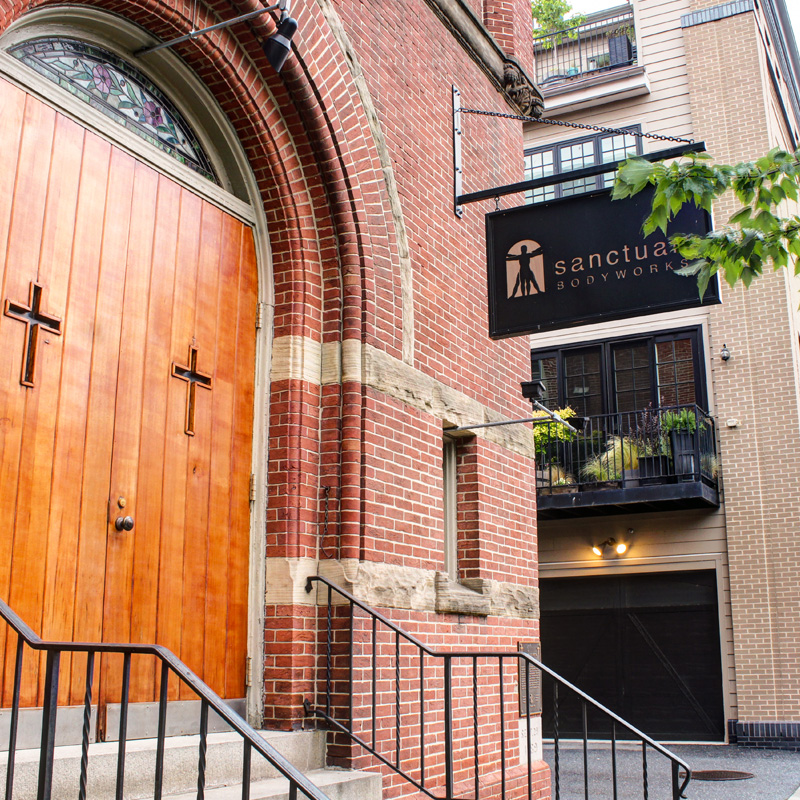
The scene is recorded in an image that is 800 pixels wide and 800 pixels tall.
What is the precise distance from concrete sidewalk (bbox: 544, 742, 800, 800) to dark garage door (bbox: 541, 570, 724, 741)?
59 cm

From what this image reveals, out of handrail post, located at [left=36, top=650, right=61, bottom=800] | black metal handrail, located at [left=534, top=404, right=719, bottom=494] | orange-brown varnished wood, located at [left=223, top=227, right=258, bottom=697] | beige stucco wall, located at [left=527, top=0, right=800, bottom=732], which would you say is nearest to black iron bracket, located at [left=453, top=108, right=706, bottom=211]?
orange-brown varnished wood, located at [left=223, top=227, right=258, bottom=697]

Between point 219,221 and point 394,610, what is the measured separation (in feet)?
8.63

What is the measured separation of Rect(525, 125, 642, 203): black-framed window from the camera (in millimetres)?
16375

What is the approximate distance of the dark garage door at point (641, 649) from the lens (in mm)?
13828

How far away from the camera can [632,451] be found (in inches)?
555

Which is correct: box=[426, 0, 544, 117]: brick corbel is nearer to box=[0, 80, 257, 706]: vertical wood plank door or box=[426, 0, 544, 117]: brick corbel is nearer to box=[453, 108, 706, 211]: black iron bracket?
box=[453, 108, 706, 211]: black iron bracket

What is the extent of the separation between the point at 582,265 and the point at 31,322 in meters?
3.61

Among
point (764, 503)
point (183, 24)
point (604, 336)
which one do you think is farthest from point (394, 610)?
point (604, 336)

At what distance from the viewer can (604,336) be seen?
609 inches

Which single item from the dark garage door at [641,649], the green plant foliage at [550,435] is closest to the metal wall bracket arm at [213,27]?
the green plant foliage at [550,435]

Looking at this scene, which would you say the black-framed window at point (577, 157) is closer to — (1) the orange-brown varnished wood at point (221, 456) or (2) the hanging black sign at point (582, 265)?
(2) the hanging black sign at point (582, 265)

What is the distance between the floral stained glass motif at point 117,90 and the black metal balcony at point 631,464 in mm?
9260

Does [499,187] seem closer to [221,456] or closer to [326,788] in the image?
[221,456]

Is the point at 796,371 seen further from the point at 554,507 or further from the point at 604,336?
the point at 554,507
